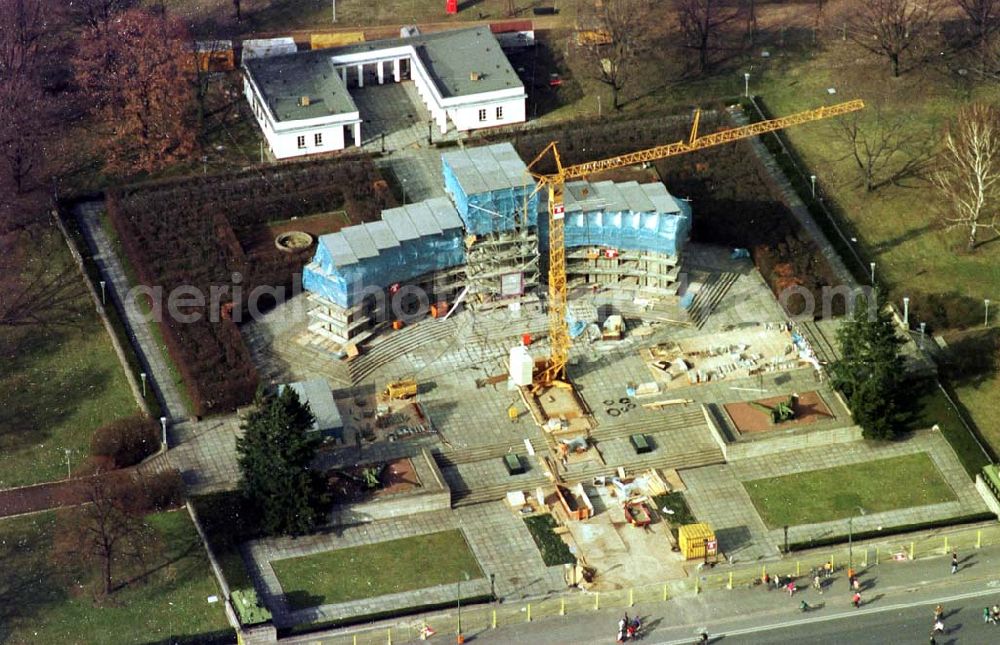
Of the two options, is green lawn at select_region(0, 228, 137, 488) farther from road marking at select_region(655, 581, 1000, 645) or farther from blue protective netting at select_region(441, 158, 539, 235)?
road marking at select_region(655, 581, 1000, 645)

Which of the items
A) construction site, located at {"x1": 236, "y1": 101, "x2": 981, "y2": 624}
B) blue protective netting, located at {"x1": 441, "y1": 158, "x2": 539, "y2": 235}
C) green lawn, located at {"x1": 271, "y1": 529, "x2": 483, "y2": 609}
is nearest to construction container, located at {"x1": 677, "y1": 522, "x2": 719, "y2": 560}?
construction site, located at {"x1": 236, "y1": 101, "x2": 981, "y2": 624}

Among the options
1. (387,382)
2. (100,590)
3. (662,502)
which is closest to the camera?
(100,590)

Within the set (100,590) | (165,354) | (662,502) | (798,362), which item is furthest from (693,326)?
(100,590)

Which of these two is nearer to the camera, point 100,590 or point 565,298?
point 100,590

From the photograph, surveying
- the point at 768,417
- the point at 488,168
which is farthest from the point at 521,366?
the point at 768,417

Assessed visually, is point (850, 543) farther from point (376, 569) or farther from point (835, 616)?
point (376, 569)

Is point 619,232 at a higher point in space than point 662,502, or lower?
higher

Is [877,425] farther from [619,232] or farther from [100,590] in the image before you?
[100,590]

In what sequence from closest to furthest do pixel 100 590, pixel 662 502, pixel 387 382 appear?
pixel 100 590 → pixel 662 502 → pixel 387 382
